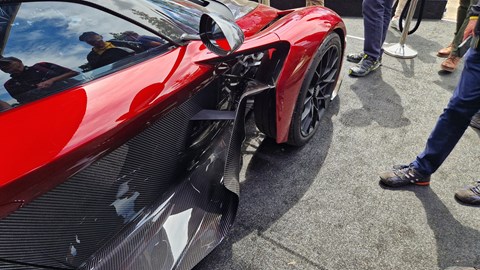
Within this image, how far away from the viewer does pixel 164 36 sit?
57.6 inches

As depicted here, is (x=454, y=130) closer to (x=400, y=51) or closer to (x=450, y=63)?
(x=450, y=63)

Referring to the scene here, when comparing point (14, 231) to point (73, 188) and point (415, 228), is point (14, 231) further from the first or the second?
point (415, 228)

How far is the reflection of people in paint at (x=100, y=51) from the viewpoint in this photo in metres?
1.25

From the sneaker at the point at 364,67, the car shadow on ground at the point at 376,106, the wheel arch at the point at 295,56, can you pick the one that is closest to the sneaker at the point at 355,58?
the sneaker at the point at 364,67

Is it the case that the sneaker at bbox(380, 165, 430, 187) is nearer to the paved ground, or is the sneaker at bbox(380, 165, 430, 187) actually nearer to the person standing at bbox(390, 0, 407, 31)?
the paved ground

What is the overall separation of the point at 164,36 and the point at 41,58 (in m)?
0.49

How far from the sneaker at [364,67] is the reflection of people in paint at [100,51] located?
2.57 metres

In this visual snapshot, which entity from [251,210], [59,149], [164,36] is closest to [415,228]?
[251,210]

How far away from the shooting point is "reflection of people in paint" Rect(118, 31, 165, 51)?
139 centimetres

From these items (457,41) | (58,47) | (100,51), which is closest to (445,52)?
(457,41)

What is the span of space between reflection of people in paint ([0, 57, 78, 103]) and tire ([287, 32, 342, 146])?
1332mm

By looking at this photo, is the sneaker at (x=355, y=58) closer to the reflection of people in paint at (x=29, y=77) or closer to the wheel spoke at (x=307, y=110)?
the wheel spoke at (x=307, y=110)

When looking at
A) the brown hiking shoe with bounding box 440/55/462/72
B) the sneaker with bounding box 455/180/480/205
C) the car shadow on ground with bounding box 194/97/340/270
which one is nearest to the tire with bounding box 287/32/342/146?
the car shadow on ground with bounding box 194/97/340/270

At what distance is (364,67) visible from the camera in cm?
337
